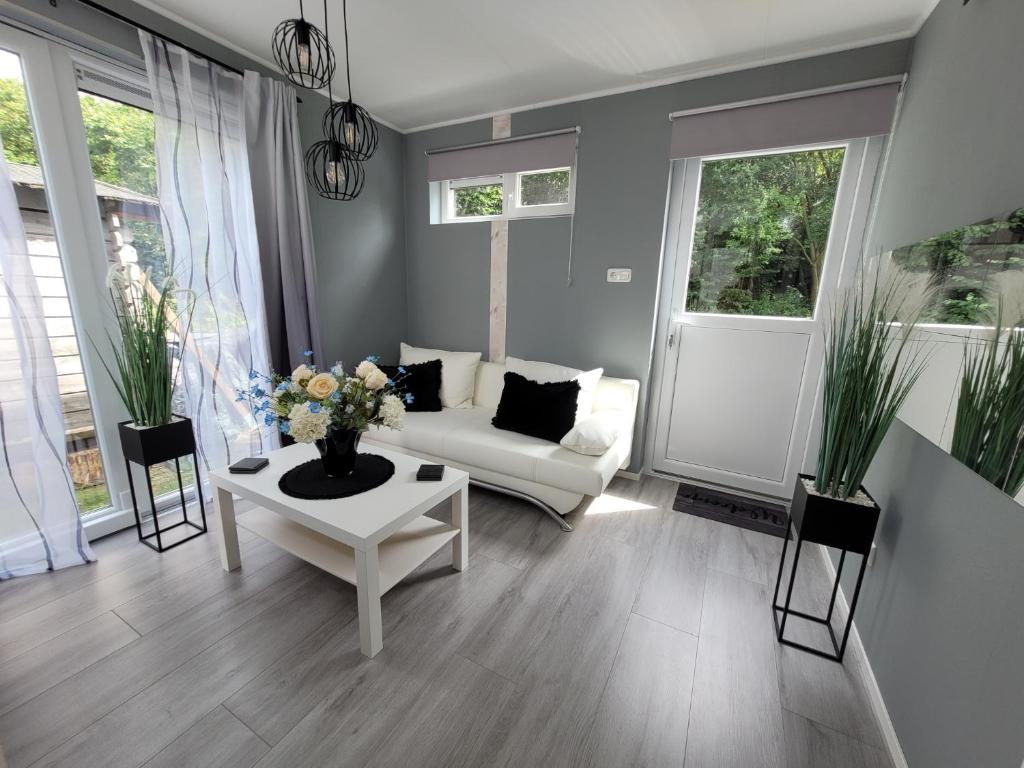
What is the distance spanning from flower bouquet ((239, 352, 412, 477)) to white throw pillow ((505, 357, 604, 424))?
123cm

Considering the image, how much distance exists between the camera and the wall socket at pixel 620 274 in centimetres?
280

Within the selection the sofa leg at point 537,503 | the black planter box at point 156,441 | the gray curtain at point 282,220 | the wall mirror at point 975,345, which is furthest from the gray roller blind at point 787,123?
the black planter box at point 156,441

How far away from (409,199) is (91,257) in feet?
7.07

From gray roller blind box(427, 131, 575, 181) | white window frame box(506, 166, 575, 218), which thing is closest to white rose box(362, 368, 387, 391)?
white window frame box(506, 166, 575, 218)

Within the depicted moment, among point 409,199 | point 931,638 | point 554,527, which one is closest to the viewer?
point 931,638

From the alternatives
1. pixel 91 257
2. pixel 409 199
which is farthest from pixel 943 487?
pixel 409 199

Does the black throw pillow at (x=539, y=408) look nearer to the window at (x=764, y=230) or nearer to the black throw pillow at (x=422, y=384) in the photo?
the black throw pillow at (x=422, y=384)

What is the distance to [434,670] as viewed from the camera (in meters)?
1.47

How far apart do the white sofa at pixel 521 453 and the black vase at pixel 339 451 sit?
0.47 m

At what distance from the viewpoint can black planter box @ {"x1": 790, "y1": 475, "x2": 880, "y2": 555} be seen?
1.43m

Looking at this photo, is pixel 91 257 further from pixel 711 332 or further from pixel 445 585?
pixel 711 332

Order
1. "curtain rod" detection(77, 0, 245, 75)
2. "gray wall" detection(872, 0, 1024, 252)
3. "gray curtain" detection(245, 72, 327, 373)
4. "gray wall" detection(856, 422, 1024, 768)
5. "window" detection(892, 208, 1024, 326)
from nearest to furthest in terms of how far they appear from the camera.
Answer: "gray wall" detection(856, 422, 1024, 768) < "window" detection(892, 208, 1024, 326) < "gray wall" detection(872, 0, 1024, 252) < "curtain rod" detection(77, 0, 245, 75) < "gray curtain" detection(245, 72, 327, 373)

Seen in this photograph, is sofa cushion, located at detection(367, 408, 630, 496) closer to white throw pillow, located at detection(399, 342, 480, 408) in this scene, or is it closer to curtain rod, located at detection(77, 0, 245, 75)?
white throw pillow, located at detection(399, 342, 480, 408)

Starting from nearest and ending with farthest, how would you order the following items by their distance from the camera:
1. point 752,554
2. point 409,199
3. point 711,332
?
point 752,554, point 711,332, point 409,199
